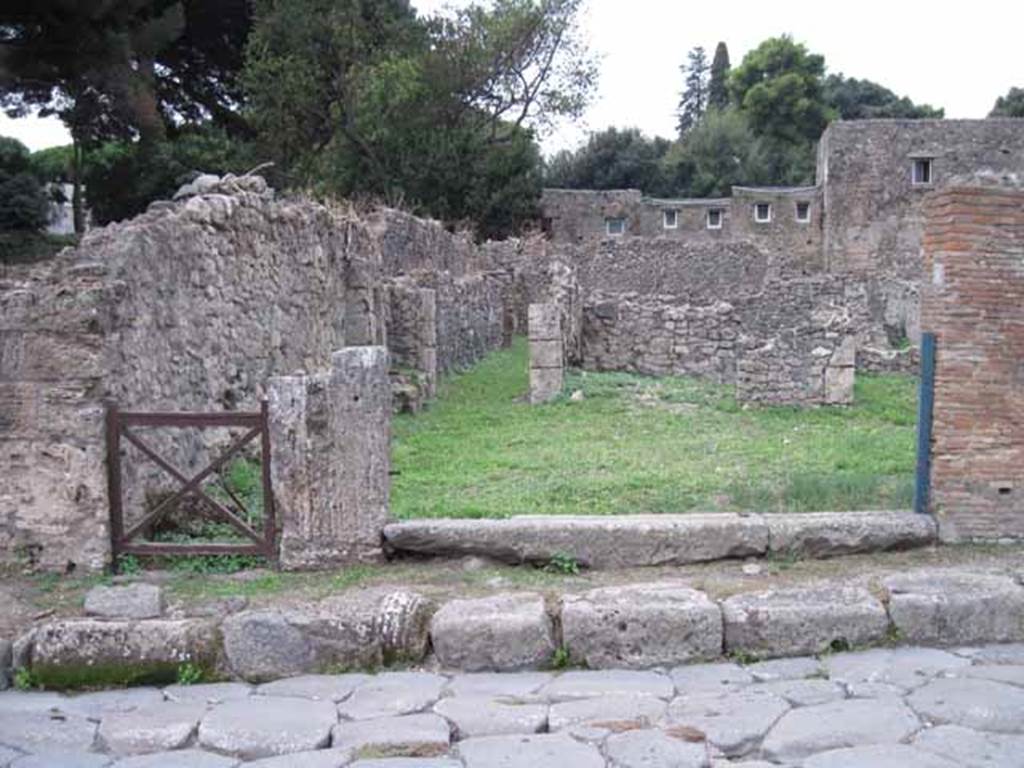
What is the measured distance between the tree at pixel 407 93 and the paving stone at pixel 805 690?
23693 mm

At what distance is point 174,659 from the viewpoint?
15.8 feet

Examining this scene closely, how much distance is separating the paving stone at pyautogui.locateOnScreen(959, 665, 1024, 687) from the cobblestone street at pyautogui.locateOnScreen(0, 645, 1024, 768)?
0.5 inches

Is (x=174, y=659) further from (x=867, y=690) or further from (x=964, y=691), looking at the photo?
(x=964, y=691)

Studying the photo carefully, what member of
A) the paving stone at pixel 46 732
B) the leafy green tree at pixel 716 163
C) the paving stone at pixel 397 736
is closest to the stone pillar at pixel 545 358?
the paving stone at pixel 397 736

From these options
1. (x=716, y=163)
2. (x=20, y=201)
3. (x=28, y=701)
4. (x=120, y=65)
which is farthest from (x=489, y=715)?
(x=716, y=163)

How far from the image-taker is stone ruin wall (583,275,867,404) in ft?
41.5

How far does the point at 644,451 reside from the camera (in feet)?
30.7

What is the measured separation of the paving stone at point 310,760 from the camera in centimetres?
390

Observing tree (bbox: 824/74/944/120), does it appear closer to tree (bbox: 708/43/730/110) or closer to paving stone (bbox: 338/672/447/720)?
tree (bbox: 708/43/730/110)

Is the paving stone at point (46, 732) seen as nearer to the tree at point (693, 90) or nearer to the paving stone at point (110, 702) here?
the paving stone at point (110, 702)

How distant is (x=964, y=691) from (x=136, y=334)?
511 cm

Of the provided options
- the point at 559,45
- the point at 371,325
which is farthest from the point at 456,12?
the point at 371,325

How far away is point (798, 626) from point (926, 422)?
1854 millimetres

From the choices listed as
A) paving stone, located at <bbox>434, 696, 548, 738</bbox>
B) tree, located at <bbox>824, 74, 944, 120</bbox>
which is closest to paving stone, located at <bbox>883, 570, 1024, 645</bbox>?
paving stone, located at <bbox>434, 696, 548, 738</bbox>
